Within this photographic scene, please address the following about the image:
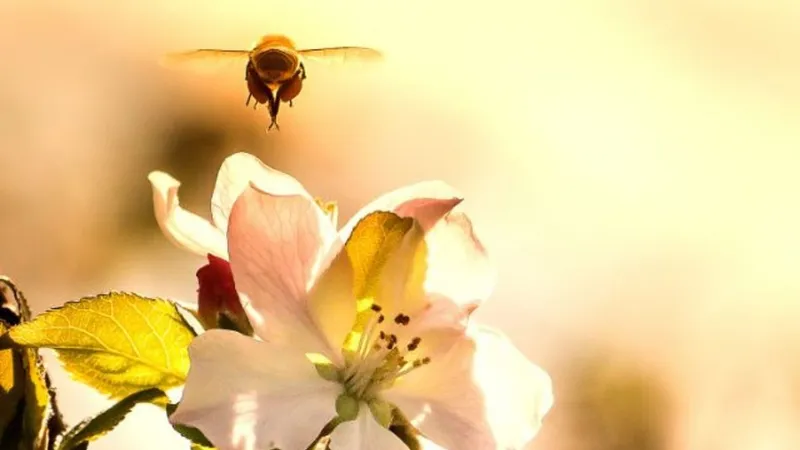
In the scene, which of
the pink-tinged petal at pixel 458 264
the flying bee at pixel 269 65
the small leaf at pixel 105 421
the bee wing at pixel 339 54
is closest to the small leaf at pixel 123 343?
the small leaf at pixel 105 421

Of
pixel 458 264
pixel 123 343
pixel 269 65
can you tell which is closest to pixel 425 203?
pixel 458 264

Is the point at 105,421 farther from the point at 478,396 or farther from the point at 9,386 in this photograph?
the point at 478,396

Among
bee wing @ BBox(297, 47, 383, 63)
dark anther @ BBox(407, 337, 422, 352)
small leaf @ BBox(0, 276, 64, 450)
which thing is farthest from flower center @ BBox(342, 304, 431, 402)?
bee wing @ BBox(297, 47, 383, 63)

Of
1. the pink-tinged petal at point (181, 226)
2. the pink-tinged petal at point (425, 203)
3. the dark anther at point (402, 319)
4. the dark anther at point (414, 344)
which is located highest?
the pink-tinged petal at point (425, 203)

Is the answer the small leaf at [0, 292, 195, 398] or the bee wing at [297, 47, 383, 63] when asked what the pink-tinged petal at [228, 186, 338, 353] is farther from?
the bee wing at [297, 47, 383, 63]

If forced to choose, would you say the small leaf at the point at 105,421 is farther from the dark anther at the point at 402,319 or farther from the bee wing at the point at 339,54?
the bee wing at the point at 339,54
